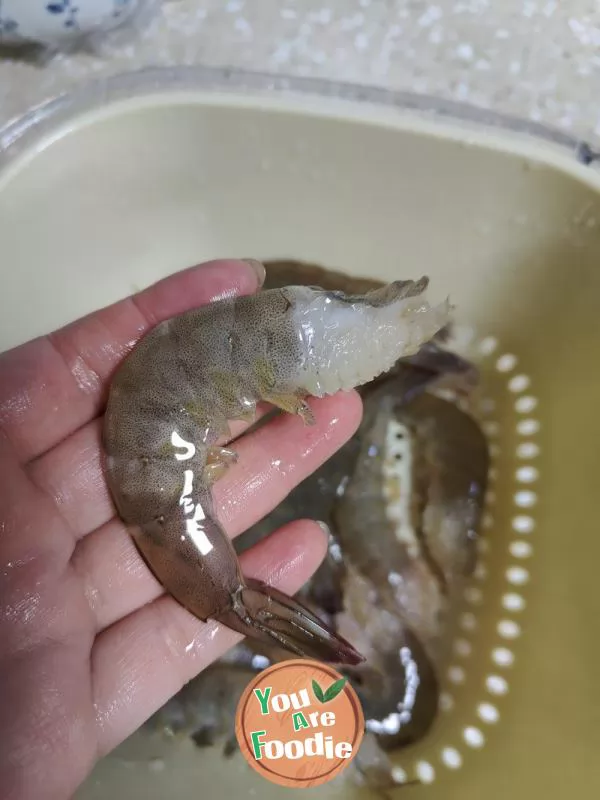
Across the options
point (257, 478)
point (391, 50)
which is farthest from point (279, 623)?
point (391, 50)

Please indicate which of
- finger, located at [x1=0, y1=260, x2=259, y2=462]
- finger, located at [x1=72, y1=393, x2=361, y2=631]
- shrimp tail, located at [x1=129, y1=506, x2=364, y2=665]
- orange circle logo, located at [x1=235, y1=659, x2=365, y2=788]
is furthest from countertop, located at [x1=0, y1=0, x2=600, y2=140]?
orange circle logo, located at [x1=235, y1=659, x2=365, y2=788]

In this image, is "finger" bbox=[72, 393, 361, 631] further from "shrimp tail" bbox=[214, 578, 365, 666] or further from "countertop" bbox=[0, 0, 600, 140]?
A: "countertop" bbox=[0, 0, 600, 140]

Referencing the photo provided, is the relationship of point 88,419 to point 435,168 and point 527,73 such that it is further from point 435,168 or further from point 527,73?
point 527,73

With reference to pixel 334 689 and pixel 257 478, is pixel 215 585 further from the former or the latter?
pixel 334 689

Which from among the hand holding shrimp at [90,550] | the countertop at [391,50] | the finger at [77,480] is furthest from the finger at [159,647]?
the countertop at [391,50]

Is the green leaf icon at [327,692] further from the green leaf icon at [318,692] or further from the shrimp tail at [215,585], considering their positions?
the shrimp tail at [215,585]

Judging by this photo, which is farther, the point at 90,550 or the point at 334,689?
the point at 334,689

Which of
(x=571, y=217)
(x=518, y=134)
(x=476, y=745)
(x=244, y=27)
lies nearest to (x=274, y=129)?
(x=244, y=27)
